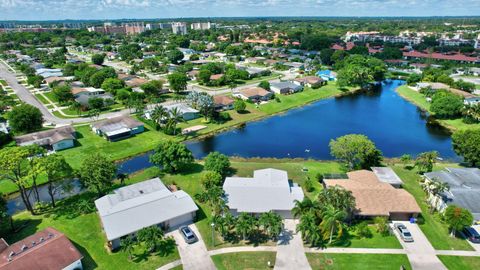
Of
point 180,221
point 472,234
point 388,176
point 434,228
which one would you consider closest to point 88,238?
point 180,221

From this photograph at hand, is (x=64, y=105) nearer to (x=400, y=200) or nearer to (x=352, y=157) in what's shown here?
(x=352, y=157)

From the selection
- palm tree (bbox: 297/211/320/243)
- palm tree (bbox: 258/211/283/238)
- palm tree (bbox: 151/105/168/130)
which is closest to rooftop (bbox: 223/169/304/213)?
palm tree (bbox: 258/211/283/238)

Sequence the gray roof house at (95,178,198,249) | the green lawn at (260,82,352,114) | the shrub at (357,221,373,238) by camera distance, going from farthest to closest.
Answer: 1. the green lawn at (260,82,352,114)
2. the shrub at (357,221,373,238)
3. the gray roof house at (95,178,198,249)

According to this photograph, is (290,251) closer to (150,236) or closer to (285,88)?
(150,236)

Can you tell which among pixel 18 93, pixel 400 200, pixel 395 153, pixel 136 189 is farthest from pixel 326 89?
pixel 18 93

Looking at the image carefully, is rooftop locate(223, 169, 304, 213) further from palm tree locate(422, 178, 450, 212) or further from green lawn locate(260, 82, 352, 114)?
green lawn locate(260, 82, 352, 114)

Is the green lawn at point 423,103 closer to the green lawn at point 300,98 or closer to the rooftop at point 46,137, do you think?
the green lawn at point 300,98
